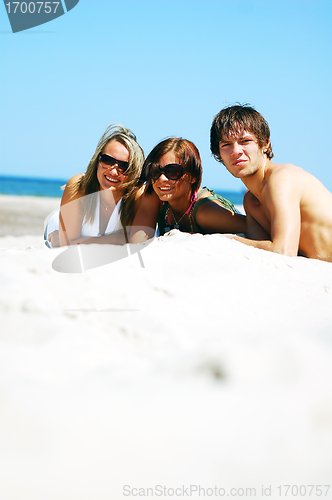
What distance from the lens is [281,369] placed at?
133 centimetres

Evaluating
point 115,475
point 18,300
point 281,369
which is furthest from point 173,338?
point 18,300

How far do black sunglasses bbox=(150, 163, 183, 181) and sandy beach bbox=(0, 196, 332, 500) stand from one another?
4.99 feet

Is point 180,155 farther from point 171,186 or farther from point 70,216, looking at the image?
point 70,216

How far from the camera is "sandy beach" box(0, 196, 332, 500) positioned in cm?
104

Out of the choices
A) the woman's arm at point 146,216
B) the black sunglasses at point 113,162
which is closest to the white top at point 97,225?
the woman's arm at point 146,216

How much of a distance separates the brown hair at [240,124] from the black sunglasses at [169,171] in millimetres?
445

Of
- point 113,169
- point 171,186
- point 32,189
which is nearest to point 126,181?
point 113,169

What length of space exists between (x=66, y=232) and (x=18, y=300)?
92.4 inches

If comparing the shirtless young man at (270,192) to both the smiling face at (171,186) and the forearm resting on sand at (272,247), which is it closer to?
the forearm resting on sand at (272,247)

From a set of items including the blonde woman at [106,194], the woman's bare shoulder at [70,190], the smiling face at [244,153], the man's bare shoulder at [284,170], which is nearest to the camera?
the man's bare shoulder at [284,170]

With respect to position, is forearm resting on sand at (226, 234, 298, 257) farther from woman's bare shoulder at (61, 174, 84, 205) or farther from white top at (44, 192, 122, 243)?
woman's bare shoulder at (61, 174, 84, 205)

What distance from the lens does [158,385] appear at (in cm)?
126

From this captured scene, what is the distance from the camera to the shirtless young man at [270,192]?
110 inches

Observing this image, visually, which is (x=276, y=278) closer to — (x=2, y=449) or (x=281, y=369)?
(x=281, y=369)
